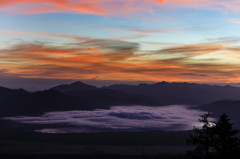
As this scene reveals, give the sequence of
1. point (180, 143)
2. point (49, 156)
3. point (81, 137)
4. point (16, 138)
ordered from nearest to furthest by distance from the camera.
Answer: point (49, 156) → point (180, 143) → point (16, 138) → point (81, 137)

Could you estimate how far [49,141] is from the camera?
153 m

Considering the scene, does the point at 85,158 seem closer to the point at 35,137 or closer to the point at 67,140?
the point at 67,140

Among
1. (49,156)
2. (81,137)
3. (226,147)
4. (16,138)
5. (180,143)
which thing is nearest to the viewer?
(226,147)

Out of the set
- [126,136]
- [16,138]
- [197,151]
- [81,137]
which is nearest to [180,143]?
[126,136]

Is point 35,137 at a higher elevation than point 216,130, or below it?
below

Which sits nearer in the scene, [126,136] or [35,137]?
[35,137]

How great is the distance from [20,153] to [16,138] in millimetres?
50610

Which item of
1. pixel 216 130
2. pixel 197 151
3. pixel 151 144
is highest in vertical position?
pixel 216 130

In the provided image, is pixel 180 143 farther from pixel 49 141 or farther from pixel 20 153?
pixel 20 153

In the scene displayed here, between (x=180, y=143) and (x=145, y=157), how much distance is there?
4625 centimetres

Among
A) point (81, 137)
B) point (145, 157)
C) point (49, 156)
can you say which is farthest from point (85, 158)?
point (81, 137)

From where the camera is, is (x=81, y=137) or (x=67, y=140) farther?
(x=81, y=137)

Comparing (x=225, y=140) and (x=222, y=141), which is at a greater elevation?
(x=225, y=140)

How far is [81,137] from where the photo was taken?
17138 centimetres
